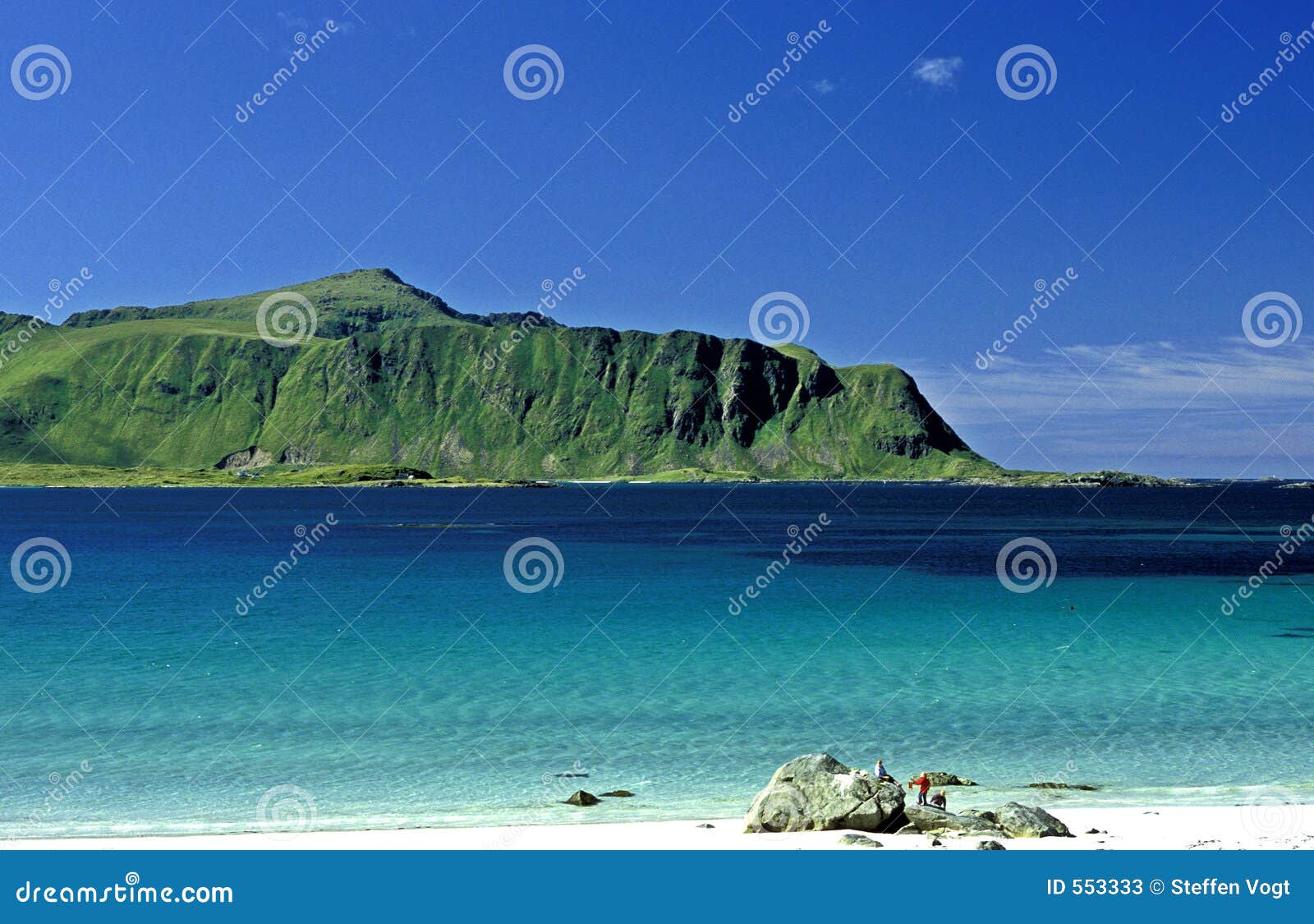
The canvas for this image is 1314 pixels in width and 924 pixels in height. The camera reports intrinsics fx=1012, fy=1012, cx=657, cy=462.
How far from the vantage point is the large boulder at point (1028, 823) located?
17.6m

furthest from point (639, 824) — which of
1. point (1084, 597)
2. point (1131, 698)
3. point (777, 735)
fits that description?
point (1084, 597)

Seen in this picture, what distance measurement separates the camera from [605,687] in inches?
1348

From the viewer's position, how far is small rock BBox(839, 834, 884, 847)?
56.2 feet

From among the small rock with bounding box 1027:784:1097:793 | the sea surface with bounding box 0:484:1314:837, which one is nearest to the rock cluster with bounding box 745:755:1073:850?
the sea surface with bounding box 0:484:1314:837

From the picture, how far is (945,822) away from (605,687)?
17.8 m

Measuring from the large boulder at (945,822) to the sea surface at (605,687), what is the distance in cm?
415

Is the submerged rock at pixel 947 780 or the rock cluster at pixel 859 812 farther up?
the submerged rock at pixel 947 780

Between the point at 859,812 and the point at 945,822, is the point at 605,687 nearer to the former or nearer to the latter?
the point at 859,812

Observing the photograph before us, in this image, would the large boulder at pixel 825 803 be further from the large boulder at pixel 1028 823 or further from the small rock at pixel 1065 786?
the small rock at pixel 1065 786

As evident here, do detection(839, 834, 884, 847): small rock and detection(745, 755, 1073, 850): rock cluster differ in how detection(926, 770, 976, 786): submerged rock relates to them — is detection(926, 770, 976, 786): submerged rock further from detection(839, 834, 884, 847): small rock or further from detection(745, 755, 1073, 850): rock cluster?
detection(839, 834, 884, 847): small rock

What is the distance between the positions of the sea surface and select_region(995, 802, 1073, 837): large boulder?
152 inches

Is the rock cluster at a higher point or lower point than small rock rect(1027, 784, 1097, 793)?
lower

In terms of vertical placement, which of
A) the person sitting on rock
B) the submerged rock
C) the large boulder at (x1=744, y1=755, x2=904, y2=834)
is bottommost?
the large boulder at (x1=744, y1=755, x2=904, y2=834)

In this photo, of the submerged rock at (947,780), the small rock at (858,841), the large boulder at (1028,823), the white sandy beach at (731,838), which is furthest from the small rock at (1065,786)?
the small rock at (858,841)
